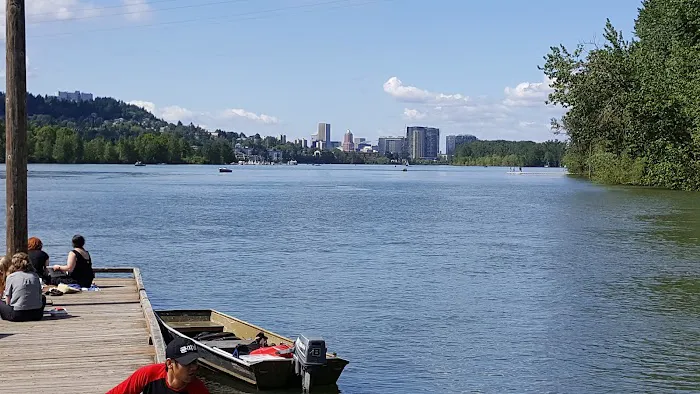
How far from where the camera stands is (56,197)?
72625mm

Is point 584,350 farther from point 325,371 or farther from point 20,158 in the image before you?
point 20,158

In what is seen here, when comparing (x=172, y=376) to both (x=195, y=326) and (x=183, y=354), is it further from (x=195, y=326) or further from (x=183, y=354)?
(x=195, y=326)

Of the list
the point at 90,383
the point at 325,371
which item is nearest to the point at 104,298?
the point at 325,371

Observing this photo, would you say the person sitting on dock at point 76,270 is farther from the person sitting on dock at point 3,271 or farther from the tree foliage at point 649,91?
the tree foliage at point 649,91

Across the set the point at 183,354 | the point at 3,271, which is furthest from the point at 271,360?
the point at 183,354

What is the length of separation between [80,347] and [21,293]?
6.64 feet

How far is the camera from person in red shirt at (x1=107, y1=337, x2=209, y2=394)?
627cm

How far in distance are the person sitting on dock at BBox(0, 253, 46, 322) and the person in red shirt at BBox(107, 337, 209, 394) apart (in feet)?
23.3

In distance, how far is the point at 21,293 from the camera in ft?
43.5

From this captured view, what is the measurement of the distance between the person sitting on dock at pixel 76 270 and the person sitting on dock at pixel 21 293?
333cm

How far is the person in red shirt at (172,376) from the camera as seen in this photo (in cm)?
627

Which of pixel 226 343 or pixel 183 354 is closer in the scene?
pixel 183 354

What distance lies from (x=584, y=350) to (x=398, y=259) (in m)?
15.1

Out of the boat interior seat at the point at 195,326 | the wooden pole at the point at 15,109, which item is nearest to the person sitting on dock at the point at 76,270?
the wooden pole at the point at 15,109
